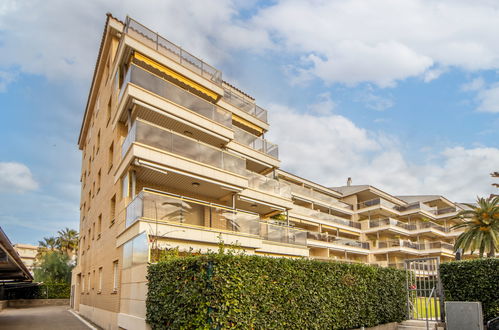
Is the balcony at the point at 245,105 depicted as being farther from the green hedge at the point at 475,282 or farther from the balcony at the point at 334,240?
the balcony at the point at 334,240

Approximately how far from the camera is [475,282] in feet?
44.6

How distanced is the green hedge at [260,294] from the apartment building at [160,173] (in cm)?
207

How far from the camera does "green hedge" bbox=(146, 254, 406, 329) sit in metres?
8.77

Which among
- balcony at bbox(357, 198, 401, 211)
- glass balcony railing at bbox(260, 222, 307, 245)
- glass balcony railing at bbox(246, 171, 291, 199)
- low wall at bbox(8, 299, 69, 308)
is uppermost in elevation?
balcony at bbox(357, 198, 401, 211)

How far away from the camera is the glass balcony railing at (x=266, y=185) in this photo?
2066 cm

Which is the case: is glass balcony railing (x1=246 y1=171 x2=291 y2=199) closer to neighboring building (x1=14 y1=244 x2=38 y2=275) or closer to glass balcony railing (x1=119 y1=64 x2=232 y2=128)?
glass balcony railing (x1=119 y1=64 x2=232 y2=128)

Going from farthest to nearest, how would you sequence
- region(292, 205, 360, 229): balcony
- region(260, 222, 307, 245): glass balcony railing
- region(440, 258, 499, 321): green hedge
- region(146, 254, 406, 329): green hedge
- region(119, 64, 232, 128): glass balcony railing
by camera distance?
1. region(292, 205, 360, 229): balcony
2. region(260, 222, 307, 245): glass balcony railing
3. region(119, 64, 232, 128): glass balcony railing
4. region(440, 258, 499, 321): green hedge
5. region(146, 254, 406, 329): green hedge

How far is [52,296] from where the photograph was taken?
4259 centimetres

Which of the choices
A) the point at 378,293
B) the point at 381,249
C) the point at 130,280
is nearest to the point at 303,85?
the point at 378,293

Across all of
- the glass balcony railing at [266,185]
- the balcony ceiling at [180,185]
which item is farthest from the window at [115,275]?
the glass balcony railing at [266,185]

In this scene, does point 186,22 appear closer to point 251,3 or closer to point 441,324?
point 251,3

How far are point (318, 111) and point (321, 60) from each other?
19.0 feet

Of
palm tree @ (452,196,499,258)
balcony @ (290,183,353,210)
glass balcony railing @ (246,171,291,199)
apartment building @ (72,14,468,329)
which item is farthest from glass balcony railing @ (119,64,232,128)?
balcony @ (290,183,353,210)

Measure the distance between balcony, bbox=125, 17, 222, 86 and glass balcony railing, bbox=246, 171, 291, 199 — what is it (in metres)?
5.04
